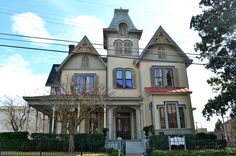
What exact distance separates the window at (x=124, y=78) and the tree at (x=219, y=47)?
7296mm

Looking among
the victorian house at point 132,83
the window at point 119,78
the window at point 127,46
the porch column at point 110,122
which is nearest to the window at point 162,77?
the victorian house at point 132,83

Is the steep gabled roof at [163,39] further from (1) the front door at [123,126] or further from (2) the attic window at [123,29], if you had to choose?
(1) the front door at [123,126]

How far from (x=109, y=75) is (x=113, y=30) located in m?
4.99

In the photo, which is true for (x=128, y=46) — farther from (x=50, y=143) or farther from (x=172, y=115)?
(x=50, y=143)

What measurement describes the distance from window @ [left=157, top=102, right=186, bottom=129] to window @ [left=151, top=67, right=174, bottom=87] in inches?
106

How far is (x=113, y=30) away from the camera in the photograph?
25.9 metres

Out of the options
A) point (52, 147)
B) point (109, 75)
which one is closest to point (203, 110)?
point (109, 75)

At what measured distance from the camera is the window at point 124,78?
2462 cm

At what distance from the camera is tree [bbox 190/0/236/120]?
18206mm

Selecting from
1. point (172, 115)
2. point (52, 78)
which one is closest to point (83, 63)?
→ point (52, 78)

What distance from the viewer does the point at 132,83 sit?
2473cm

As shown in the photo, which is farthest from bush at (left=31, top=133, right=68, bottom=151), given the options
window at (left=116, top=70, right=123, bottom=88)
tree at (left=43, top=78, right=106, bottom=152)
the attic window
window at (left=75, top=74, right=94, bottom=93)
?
the attic window

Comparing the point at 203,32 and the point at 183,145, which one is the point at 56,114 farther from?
the point at 203,32

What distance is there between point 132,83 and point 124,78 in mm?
982
